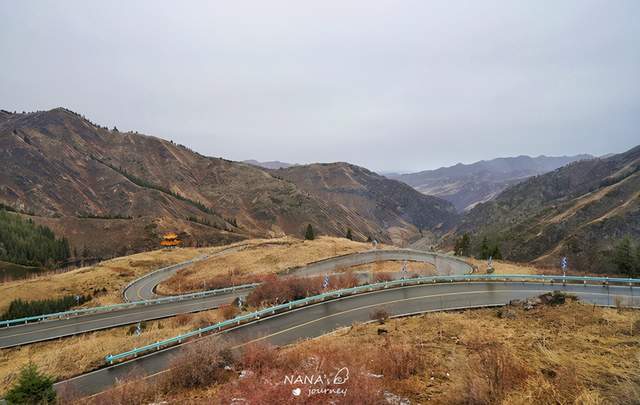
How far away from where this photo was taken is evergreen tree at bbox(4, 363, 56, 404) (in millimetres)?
10266

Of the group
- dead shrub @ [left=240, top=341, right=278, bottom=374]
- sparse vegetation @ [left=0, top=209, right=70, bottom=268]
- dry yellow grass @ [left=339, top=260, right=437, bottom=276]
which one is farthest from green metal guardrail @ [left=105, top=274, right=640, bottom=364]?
sparse vegetation @ [left=0, top=209, right=70, bottom=268]

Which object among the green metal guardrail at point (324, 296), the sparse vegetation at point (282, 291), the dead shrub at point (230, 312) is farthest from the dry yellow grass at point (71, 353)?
the sparse vegetation at point (282, 291)

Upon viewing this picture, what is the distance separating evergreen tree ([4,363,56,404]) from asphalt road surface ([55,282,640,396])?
296cm

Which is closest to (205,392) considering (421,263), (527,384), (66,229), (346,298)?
(527,384)

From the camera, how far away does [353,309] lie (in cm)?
2336

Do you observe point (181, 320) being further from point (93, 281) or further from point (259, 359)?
point (93, 281)

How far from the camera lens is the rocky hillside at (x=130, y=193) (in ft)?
309

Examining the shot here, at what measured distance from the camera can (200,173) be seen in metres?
192

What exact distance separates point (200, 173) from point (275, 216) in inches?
2478

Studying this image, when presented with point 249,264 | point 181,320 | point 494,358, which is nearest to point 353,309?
point 181,320

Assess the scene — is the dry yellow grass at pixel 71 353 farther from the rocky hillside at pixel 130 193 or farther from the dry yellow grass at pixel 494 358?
the rocky hillside at pixel 130 193

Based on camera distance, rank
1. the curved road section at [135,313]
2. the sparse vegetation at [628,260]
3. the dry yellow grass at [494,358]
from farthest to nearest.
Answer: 1. the sparse vegetation at [628,260]
2. the curved road section at [135,313]
3. the dry yellow grass at [494,358]

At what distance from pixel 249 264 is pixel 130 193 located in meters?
106

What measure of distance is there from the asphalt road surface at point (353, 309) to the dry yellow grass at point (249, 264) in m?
21.4
